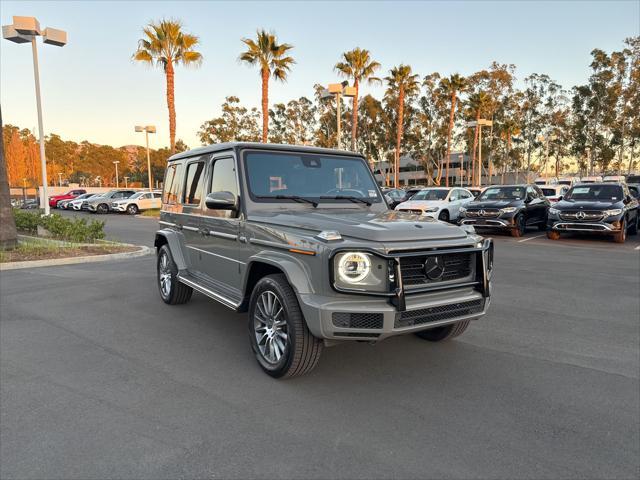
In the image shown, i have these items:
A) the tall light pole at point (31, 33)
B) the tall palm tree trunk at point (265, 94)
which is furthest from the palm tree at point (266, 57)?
the tall light pole at point (31, 33)

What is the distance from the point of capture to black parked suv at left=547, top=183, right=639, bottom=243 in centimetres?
1334

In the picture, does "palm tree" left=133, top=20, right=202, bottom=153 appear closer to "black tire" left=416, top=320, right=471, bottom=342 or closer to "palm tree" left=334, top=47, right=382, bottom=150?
"palm tree" left=334, top=47, right=382, bottom=150

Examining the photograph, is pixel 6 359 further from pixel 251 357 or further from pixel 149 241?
pixel 149 241

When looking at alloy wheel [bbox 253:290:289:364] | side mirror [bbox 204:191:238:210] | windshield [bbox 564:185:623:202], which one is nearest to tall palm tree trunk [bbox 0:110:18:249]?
side mirror [bbox 204:191:238:210]

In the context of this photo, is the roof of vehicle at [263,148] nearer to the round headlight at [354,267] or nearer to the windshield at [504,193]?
the round headlight at [354,267]

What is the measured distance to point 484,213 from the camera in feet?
51.8

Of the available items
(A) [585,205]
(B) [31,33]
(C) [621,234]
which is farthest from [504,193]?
(B) [31,33]

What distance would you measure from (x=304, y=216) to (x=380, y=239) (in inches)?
35.7

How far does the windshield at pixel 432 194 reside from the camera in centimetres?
1895

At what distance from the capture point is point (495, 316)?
5.88 metres

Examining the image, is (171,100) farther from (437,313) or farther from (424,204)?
(437,313)

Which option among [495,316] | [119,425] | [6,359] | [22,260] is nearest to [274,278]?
[119,425]

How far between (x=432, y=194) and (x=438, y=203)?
115cm

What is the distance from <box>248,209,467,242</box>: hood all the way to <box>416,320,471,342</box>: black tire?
1222 millimetres
